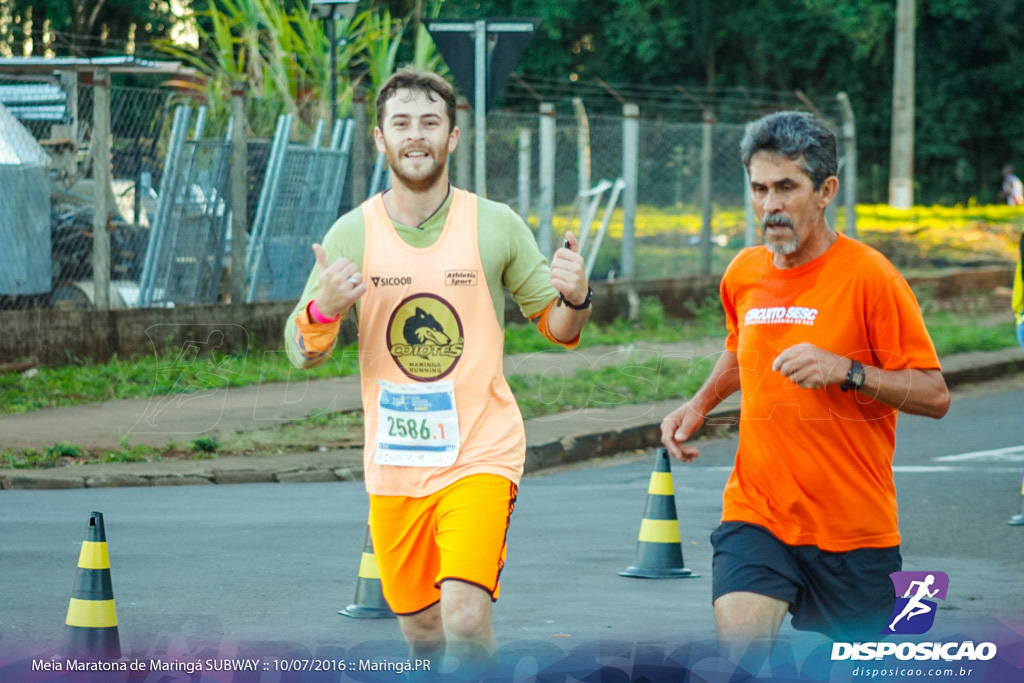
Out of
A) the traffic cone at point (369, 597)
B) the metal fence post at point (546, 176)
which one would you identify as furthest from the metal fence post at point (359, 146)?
the traffic cone at point (369, 597)

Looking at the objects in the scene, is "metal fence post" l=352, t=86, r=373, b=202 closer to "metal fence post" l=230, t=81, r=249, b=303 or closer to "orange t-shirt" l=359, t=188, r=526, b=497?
"metal fence post" l=230, t=81, r=249, b=303

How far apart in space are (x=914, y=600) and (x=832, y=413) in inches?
23.2

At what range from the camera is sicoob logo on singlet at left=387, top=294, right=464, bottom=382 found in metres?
4.21

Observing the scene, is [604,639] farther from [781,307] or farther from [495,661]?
[781,307]

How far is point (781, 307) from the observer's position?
4102mm

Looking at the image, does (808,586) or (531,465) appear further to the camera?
(531,465)

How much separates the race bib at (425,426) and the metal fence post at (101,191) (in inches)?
370

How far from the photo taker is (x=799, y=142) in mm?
4090

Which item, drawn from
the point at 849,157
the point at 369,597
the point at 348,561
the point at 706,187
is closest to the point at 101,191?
the point at 348,561

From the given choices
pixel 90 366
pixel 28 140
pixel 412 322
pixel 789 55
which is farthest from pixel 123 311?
pixel 789 55

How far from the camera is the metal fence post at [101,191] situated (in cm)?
1302

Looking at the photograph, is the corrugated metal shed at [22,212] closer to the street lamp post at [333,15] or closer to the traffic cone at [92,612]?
the street lamp post at [333,15]

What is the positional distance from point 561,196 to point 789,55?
25626 mm

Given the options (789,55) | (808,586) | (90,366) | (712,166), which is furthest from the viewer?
(789,55)
